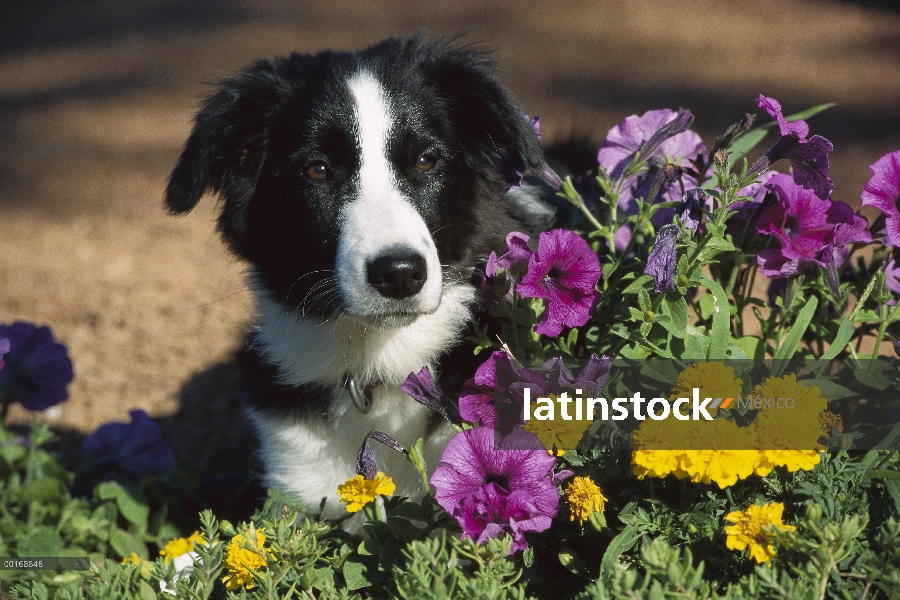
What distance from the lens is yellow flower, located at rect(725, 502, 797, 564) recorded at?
1.43m

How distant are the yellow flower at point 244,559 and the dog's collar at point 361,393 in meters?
0.61

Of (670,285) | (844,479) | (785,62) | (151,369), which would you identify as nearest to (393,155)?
(670,285)

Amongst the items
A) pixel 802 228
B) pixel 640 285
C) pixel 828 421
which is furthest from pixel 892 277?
pixel 640 285

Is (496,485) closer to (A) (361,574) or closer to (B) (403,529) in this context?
(B) (403,529)

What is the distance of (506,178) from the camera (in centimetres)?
234

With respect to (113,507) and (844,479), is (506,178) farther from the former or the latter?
(113,507)

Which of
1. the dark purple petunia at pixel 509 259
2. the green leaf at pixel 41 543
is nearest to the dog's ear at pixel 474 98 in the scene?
the dark purple petunia at pixel 509 259

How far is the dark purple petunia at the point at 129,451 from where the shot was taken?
286 centimetres

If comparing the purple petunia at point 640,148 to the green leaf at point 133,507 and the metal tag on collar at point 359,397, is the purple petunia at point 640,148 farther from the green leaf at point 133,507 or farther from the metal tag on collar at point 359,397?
the green leaf at point 133,507

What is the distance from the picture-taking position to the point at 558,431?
164cm

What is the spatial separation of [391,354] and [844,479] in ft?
3.92

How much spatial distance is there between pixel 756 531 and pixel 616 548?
0.25m

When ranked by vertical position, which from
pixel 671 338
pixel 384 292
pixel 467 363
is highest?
pixel 384 292

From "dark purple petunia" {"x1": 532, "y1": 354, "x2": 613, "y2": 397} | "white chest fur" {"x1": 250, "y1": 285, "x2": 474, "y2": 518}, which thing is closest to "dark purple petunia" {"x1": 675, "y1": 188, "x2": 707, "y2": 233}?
"dark purple petunia" {"x1": 532, "y1": 354, "x2": 613, "y2": 397}
